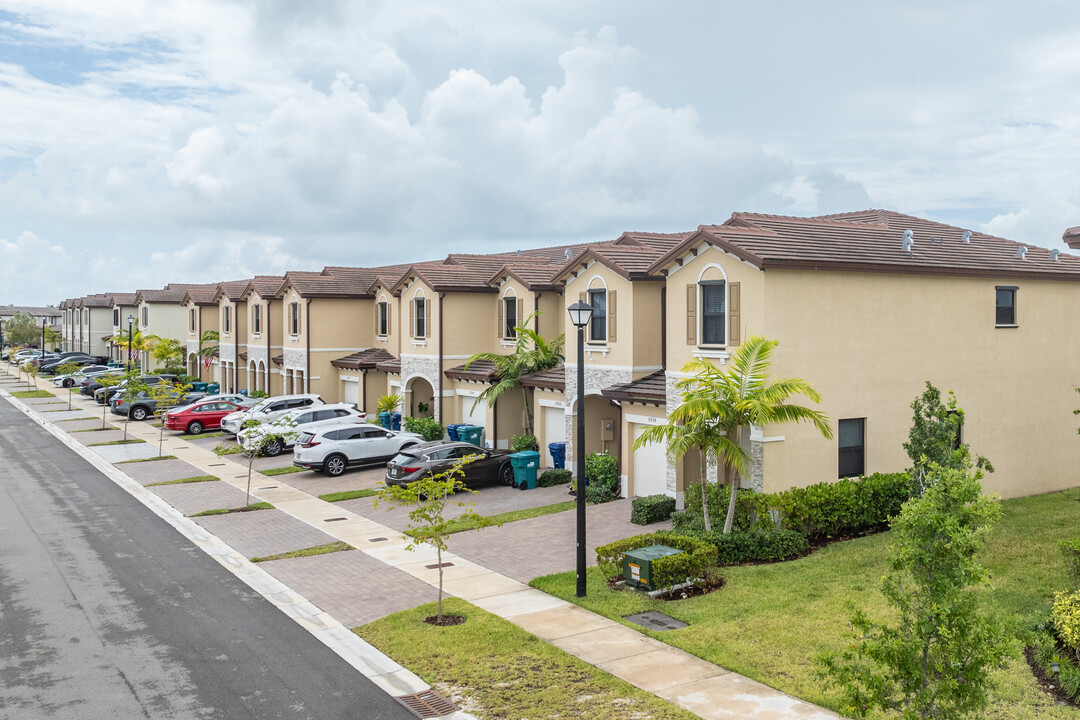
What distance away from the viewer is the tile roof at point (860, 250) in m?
19.2

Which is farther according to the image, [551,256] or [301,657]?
[551,256]

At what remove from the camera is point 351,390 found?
42094 millimetres

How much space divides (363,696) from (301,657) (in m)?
1.85

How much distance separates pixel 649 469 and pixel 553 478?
12.4 feet

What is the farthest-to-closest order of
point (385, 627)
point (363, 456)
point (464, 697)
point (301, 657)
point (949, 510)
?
1. point (363, 456)
2. point (385, 627)
3. point (301, 657)
4. point (464, 697)
5. point (949, 510)

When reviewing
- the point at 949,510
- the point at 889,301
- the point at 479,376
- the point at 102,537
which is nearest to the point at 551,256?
the point at 479,376

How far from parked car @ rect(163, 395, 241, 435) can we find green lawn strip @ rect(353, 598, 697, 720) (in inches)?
1113

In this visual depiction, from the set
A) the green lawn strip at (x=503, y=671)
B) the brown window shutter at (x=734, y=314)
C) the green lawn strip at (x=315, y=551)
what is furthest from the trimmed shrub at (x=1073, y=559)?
the green lawn strip at (x=315, y=551)

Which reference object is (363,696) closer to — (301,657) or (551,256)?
(301,657)

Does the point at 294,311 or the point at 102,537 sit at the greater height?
the point at 294,311

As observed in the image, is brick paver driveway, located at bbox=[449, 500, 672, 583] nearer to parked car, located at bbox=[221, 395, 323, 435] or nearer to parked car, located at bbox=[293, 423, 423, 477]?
parked car, located at bbox=[293, 423, 423, 477]

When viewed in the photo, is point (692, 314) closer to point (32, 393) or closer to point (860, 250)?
point (860, 250)

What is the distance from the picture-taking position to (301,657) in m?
12.7

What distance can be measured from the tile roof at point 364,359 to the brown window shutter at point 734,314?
22412 millimetres
